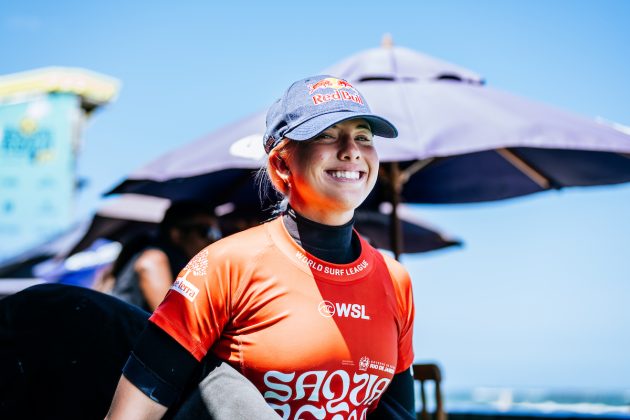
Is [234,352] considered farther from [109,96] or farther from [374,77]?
[109,96]

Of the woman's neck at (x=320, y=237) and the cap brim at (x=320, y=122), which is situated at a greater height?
the cap brim at (x=320, y=122)

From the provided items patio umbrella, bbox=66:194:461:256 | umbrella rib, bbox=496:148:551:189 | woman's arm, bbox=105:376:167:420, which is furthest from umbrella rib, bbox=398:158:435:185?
woman's arm, bbox=105:376:167:420

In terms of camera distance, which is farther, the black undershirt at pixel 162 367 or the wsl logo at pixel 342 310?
the wsl logo at pixel 342 310

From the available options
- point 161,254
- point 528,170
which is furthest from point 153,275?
point 528,170

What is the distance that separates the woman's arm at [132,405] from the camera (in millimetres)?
1385

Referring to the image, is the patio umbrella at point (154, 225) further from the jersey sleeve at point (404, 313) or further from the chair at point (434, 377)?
the jersey sleeve at point (404, 313)

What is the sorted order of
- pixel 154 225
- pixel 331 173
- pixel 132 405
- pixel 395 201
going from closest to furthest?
Answer: pixel 132 405 < pixel 331 173 < pixel 395 201 < pixel 154 225

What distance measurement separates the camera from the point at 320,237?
5.34 feet

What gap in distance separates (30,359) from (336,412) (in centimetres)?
78

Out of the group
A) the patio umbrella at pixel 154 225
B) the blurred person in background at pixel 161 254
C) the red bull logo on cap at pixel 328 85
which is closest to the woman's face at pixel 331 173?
the red bull logo on cap at pixel 328 85

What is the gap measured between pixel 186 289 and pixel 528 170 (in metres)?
3.65

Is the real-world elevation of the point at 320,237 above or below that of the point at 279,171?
below

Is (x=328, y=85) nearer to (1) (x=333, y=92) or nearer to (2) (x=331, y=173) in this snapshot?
(1) (x=333, y=92)

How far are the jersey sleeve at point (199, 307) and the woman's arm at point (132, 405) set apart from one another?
0.13 metres
